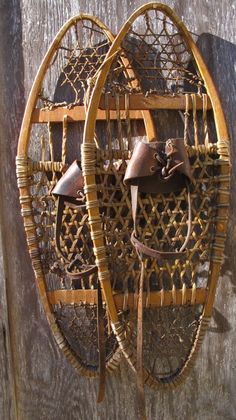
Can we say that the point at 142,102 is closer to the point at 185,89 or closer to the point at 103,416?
the point at 185,89

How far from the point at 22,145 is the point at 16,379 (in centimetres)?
57

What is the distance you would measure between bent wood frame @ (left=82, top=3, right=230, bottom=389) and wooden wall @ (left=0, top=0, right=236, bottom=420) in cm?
11

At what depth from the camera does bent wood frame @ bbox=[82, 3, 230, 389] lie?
2.84ft

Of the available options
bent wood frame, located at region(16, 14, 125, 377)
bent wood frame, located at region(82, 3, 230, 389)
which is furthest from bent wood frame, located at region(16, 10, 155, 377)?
bent wood frame, located at region(82, 3, 230, 389)

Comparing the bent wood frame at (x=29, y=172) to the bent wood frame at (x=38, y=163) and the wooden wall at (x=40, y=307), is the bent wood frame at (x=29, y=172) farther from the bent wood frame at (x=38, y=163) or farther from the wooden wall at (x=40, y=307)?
the wooden wall at (x=40, y=307)

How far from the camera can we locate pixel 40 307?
1.12 meters

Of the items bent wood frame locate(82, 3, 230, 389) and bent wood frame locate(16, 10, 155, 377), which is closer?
bent wood frame locate(82, 3, 230, 389)

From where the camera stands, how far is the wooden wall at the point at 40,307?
1046 mm

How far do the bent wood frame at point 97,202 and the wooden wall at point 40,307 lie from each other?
0.11 metres

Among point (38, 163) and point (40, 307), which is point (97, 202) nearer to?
point (38, 163)

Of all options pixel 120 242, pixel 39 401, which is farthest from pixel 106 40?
pixel 39 401

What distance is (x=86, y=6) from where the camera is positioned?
106cm

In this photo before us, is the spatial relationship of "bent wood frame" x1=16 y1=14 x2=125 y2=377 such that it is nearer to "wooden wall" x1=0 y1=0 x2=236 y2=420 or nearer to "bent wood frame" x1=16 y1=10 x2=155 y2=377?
"bent wood frame" x1=16 y1=10 x2=155 y2=377

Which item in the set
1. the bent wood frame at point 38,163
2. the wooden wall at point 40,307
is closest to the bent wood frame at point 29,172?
the bent wood frame at point 38,163
